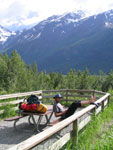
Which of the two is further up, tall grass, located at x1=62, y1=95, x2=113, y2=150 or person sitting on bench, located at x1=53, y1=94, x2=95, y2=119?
person sitting on bench, located at x1=53, y1=94, x2=95, y2=119

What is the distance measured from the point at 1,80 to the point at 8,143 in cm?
5139

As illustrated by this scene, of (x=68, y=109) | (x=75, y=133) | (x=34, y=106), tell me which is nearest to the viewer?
(x=75, y=133)

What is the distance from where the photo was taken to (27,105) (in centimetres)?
688

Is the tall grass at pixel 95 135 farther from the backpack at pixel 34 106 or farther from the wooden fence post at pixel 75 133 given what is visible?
the backpack at pixel 34 106

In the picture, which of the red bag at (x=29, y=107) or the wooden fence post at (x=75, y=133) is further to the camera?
the red bag at (x=29, y=107)

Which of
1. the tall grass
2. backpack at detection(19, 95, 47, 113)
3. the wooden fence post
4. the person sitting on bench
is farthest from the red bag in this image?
the wooden fence post

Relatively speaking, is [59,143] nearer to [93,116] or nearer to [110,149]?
[110,149]

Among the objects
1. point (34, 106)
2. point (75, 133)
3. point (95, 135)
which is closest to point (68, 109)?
point (34, 106)

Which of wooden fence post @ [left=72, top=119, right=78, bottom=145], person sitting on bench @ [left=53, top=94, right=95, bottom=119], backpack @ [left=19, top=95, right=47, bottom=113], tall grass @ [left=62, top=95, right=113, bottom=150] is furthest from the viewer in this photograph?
backpack @ [left=19, top=95, right=47, bottom=113]

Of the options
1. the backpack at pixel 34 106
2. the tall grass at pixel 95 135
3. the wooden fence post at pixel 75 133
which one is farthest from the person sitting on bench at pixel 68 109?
the wooden fence post at pixel 75 133

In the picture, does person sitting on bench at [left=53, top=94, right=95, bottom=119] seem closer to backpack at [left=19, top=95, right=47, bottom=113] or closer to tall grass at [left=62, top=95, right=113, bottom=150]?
backpack at [left=19, top=95, right=47, bottom=113]

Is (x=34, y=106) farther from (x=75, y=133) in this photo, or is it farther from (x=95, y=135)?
(x=75, y=133)

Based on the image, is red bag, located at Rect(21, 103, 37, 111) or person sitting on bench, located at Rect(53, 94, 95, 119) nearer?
person sitting on bench, located at Rect(53, 94, 95, 119)

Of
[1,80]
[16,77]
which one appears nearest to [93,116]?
[1,80]
